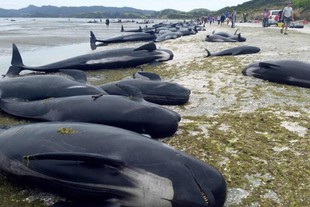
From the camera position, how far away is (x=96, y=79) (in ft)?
32.8

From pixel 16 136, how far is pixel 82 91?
2362 mm

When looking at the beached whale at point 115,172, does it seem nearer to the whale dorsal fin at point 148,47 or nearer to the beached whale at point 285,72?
the beached whale at point 285,72

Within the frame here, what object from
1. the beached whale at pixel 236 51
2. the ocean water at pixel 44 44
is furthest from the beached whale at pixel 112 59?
the beached whale at pixel 236 51

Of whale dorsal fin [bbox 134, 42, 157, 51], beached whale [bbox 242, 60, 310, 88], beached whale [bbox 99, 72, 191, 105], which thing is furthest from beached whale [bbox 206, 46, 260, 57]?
beached whale [bbox 99, 72, 191, 105]

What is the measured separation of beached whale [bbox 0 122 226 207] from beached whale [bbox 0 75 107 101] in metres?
2.57

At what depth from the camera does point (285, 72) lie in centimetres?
859

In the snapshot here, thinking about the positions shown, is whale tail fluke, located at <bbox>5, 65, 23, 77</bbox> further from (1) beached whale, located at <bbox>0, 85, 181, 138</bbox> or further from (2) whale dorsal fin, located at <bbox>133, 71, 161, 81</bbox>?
(1) beached whale, located at <bbox>0, 85, 181, 138</bbox>

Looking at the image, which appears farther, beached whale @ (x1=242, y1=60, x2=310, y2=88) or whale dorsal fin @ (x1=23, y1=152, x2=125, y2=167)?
beached whale @ (x1=242, y1=60, x2=310, y2=88)

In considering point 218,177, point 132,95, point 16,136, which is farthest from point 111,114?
point 218,177

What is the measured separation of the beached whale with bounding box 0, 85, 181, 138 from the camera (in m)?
4.99

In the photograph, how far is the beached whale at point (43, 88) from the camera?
21.0 ft

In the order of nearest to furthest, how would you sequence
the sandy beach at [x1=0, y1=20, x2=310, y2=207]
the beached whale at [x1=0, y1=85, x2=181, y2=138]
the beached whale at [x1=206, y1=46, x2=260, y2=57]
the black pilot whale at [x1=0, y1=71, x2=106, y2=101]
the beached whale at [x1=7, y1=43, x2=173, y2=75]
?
the sandy beach at [x1=0, y1=20, x2=310, y2=207] → the beached whale at [x1=0, y1=85, x2=181, y2=138] → the black pilot whale at [x1=0, y1=71, x2=106, y2=101] → the beached whale at [x1=7, y1=43, x2=173, y2=75] → the beached whale at [x1=206, y1=46, x2=260, y2=57]

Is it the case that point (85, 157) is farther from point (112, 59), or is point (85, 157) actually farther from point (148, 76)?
point (112, 59)

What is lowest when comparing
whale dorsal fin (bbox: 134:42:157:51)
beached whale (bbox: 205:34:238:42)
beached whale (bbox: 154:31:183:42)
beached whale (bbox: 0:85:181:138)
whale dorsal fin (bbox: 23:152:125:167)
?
beached whale (bbox: 154:31:183:42)
